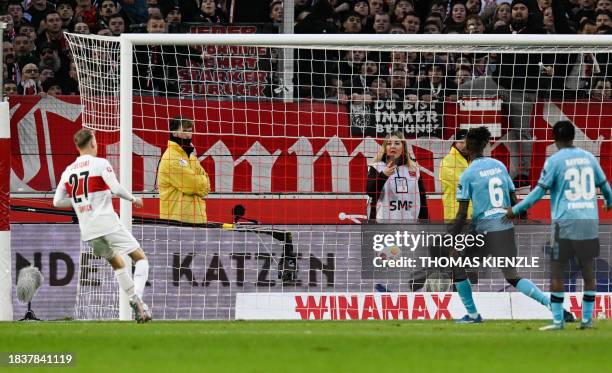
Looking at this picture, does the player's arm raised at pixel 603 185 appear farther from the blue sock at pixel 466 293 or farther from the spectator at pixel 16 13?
the spectator at pixel 16 13

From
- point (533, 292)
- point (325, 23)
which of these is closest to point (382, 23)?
point (325, 23)

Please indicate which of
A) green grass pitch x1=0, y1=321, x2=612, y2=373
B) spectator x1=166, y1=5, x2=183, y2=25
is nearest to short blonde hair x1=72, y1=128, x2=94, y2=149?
green grass pitch x1=0, y1=321, x2=612, y2=373

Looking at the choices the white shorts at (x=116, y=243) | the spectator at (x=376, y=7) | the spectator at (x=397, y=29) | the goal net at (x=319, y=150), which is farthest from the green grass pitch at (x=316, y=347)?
the spectator at (x=376, y=7)

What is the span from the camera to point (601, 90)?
17188 mm

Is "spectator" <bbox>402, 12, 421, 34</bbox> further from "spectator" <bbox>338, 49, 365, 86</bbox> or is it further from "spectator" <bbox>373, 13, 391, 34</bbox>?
"spectator" <bbox>338, 49, 365, 86</bbox>

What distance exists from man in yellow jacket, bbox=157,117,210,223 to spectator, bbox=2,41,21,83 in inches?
184

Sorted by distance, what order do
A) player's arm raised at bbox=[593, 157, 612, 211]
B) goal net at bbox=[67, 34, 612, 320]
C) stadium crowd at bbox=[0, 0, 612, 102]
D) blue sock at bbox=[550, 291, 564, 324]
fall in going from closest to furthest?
1. blue sock at bbox=[550, 291, 564, 324]
2. player's arm raised at bbox=[593, 157, 612, 211]
3. goal net at bbox=[67, 34, 612, 320]
4. stadium crowd at bbox=[0, 0, 612, 102]

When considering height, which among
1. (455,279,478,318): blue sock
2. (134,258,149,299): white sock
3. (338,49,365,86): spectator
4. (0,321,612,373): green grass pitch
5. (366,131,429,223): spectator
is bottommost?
(0,321,612,373): green grass pitch

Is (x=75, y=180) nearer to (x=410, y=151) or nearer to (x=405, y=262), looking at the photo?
(x=405, y=262)

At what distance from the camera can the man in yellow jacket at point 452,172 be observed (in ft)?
51.4

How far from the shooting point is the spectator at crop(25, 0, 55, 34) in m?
20.0

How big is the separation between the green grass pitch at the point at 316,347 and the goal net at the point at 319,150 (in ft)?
6.99

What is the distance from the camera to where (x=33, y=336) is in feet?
36.0

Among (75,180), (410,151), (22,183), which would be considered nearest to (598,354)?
(75,180)
